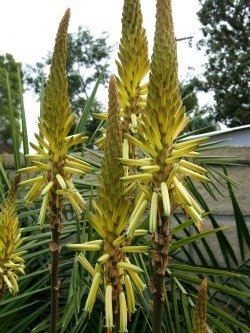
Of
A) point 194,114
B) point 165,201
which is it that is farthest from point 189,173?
point 194,114

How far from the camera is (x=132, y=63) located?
1246mm

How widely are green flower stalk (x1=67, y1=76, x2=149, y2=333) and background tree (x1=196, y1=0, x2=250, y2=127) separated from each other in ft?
93.1

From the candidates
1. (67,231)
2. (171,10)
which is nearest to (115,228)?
(171,10)

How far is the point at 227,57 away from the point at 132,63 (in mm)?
29105

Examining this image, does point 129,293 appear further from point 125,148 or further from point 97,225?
point 125,148

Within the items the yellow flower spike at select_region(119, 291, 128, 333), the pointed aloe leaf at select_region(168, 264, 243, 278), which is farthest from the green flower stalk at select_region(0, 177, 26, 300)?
the pointed aloe leaf at select_region(168, 264, 243, 278)

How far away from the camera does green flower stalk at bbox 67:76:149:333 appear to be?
978mm

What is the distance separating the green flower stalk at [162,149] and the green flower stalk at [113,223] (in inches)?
1.0

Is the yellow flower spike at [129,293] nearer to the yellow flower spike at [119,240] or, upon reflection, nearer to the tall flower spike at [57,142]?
the yellow flower spike at [119,240]

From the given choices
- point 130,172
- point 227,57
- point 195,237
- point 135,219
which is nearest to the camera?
point 135,219

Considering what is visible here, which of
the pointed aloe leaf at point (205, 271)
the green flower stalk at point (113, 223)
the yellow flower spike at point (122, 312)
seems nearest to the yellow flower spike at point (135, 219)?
the green flower stalk at point (113, 223)

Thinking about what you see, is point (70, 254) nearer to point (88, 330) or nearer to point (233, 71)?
point (88, 330)

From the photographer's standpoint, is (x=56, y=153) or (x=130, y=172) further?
(x=56, y=153)

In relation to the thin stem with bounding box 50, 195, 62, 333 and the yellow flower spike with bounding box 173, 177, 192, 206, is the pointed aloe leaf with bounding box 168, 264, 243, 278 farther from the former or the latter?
the yellow flower spike with bounding box 173, 177, 192, 206
